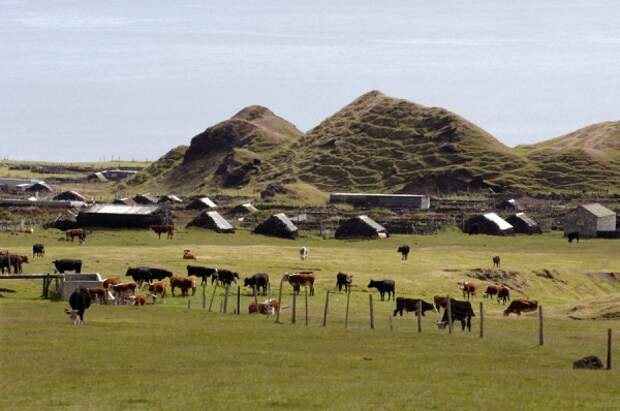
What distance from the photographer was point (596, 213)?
477 ft

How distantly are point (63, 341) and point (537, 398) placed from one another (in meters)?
17.4

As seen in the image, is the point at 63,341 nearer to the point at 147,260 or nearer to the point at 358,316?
the point at 358,316

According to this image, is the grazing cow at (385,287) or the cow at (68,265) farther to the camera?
the cow at (68,265)

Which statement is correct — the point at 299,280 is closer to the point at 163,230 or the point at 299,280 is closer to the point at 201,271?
the point at 201,271

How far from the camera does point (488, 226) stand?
14362 cm

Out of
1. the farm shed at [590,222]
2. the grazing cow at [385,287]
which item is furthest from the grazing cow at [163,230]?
the farm shed at [590,222]

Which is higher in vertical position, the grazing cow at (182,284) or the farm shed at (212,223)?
the farm shed at (212,223)

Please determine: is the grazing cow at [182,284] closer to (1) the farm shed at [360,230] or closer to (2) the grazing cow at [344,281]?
(2) the grazing cow at [344,281]

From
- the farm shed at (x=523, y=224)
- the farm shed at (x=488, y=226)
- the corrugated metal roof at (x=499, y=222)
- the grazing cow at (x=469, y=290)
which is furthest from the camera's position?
the farm shed at (x=523, y=224)

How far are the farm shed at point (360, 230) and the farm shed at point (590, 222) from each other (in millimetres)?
27755

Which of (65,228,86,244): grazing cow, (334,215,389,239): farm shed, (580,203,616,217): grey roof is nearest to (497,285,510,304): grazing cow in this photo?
(65,228,86,244): grazing cow

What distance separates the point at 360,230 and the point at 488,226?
19667 millimetres

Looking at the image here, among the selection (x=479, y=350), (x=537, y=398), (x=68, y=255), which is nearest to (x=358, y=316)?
(x=479, y=350)

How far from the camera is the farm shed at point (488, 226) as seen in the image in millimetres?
143125
